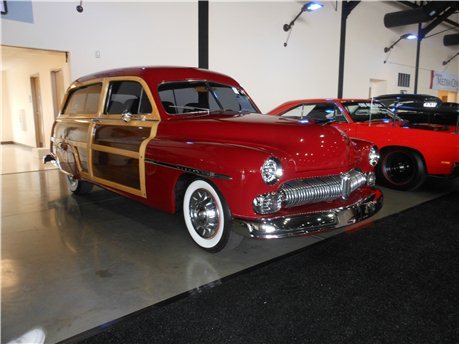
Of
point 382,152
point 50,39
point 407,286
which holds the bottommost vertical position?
point 407,286

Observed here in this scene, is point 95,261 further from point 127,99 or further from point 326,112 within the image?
point 326,112

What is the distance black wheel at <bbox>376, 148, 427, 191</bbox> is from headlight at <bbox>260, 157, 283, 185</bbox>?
3243 millimetres

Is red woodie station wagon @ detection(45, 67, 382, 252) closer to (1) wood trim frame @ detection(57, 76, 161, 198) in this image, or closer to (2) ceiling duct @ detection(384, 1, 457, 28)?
(1) wood trim frame @ detection(57, 76, 161, 198)

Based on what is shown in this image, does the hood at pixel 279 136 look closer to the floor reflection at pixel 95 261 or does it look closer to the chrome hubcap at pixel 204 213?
the chrome hubcap at pixel 204 213

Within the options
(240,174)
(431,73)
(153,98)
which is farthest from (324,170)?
(431,73)

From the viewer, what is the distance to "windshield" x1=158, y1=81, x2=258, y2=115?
342cm

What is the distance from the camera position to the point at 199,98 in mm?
3631

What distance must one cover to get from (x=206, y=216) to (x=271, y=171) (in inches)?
27.3

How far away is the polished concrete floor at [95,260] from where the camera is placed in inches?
83.9

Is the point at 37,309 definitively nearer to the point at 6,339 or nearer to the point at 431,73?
the point at 6,339

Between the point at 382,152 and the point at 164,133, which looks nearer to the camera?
the point at 164,133

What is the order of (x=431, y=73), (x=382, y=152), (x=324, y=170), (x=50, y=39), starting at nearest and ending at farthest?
(x=324, y=170)
(x=382, y=152)
(x=50, y=39)
(x=431, y=73)

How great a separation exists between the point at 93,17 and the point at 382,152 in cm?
579

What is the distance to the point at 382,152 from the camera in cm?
527
